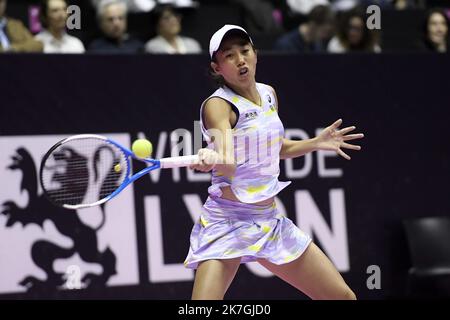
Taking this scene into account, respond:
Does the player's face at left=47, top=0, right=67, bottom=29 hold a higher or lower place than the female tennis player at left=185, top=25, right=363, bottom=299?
higher

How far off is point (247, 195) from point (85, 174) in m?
1.33

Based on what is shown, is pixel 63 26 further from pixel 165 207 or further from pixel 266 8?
pixel 266 8

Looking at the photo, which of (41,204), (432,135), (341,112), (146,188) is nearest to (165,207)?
(146,188)

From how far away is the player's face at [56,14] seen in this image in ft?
22.6

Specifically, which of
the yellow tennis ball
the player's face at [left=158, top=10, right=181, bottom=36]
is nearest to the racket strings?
the yellow tennis ball

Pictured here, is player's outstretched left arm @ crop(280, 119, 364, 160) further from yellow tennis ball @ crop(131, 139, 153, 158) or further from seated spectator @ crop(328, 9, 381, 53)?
seated spectator @ crop(328, 9, 381, 53)

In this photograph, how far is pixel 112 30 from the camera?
7055mm

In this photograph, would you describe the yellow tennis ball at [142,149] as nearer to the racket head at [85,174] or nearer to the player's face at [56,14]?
the racket head at [85,174]

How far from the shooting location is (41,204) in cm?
633

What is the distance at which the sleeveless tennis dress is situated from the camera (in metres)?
4.41

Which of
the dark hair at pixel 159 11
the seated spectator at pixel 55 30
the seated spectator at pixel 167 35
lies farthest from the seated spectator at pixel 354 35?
the seated spectator at pixel 55 30

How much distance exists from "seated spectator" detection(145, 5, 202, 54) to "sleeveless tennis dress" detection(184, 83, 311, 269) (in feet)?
9.55

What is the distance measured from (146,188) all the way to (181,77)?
0.80m
